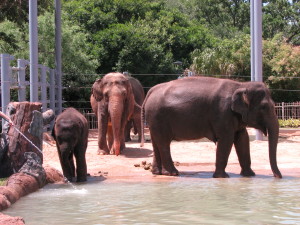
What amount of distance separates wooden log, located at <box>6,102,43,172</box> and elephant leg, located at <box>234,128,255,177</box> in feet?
12.6

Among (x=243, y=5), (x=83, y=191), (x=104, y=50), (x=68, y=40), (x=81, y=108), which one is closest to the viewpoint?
(x=83, y=191)

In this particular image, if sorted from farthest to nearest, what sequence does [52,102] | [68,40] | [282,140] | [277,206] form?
1. [68,40]
2. [52,102]
3. [282,140]
4. [277,206]

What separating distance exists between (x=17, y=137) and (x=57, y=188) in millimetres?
1156

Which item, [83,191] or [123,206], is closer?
[123,206]

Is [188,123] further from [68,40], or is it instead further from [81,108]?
[68,40]

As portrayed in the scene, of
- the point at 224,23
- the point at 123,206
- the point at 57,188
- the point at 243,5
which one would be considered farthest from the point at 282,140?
the point at 224,23

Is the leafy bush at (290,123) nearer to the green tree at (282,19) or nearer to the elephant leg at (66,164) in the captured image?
the elephant leg at (66,164)

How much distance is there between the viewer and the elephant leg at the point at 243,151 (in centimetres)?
1227

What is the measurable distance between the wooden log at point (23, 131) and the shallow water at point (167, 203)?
728mm

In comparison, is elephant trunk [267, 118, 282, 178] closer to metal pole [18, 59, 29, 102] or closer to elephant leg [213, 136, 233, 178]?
elephant leg [213, 136, 233, 178]

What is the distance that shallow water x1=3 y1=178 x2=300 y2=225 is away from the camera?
7555 mm

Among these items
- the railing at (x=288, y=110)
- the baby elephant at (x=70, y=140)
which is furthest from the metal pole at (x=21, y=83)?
the railing at (x=288, y=110)

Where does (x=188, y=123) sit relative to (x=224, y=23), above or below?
below

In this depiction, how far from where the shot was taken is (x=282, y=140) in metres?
18.9
